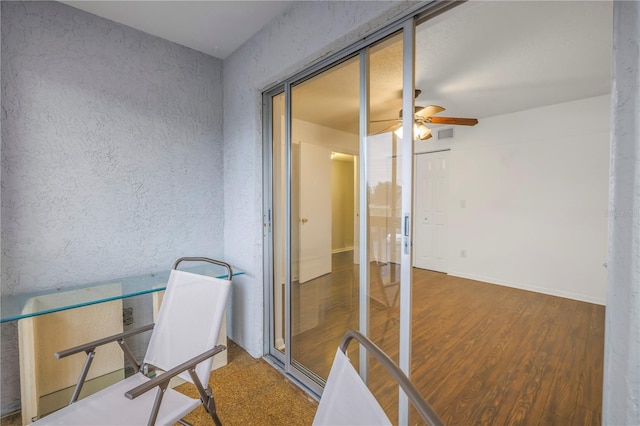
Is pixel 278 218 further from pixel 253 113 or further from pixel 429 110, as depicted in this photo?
pixel 429 110

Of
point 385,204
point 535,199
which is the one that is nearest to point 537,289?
point 535,199

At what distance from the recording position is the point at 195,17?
1.94 meters

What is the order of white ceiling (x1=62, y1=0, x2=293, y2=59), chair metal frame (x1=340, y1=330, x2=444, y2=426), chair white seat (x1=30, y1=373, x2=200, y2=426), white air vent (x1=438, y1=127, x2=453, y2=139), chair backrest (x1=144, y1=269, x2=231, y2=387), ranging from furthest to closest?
1. white air vent (x1=438, y1=127, x2=453, y2=139)
2. white ceiling (x1=62, y1=0, x2=293, y2=59)
3. chair backrest (x1=144, y1=269, x2=231, y2=387)
4. chair white seat (x1=30, y1=373, x2=200, y2=426)
5. chair metal frame (x1=340, y1=330, x2=444, y2=426)

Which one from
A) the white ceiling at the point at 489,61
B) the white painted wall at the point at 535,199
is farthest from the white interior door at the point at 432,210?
the white ceiling at the point at 489,61

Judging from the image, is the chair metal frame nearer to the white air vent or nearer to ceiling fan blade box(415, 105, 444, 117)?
ceiling fan blade box(415, 105, 444, 117)

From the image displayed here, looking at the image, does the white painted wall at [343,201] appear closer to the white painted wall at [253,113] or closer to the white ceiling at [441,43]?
the white ceiling at [441,43]

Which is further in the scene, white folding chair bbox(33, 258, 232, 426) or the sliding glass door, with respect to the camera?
the sliding glass door

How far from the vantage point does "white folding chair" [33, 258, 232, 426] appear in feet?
3.54

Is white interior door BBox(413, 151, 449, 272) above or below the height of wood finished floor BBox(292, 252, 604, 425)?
above

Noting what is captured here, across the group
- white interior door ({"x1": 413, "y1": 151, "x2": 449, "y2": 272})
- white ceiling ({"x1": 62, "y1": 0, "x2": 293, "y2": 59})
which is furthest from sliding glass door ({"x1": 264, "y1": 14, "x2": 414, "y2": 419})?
white interior door ({"x1": 413, "y1": 151, "x2": 449, "y2": 272})

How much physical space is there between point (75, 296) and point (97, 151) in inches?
39.9

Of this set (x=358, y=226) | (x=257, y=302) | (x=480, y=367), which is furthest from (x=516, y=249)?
(x=257, y=302)

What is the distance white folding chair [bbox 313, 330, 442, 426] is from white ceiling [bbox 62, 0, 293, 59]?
2093mm

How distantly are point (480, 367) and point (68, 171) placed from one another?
3370 mm
